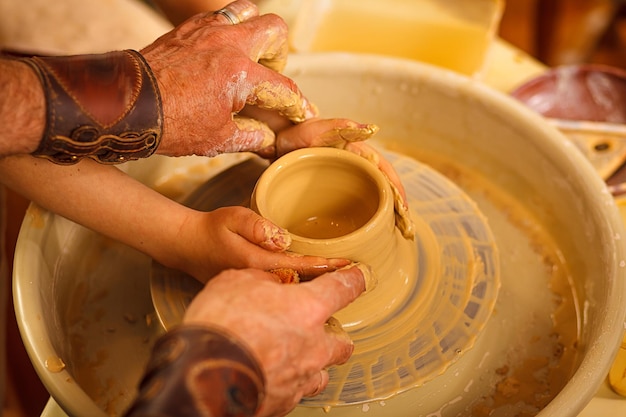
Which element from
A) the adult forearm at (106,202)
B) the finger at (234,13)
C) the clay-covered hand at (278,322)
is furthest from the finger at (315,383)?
the finger at (234,13)

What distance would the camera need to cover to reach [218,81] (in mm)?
1111

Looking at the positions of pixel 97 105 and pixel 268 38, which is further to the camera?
pixel 268 38

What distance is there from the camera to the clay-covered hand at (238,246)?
3.63 feet

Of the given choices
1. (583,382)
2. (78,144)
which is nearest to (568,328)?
(583,382)

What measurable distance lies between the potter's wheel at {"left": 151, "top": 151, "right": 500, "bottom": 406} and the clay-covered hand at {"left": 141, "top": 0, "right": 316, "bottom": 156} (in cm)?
28

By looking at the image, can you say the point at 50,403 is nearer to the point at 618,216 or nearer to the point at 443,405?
the point at 443,405

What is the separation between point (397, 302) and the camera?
130 cm

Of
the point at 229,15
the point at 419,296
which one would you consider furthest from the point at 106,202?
the point at 419,296

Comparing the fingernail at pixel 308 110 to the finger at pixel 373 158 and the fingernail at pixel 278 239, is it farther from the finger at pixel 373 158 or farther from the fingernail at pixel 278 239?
the fingernail at pixel 278 239

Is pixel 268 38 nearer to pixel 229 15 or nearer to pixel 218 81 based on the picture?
pixel 229 15

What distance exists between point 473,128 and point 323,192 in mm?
601

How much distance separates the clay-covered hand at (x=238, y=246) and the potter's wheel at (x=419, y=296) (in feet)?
0.39

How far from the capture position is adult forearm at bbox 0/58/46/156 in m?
0.93

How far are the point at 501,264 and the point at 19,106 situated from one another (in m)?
1.13
